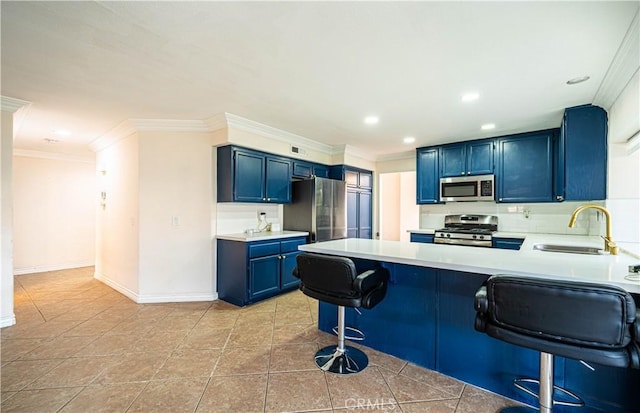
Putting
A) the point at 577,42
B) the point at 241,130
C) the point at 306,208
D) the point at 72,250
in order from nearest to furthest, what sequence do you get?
the point at 577,42 → the point at 241,130 → the point at 306,208 → the point at 72,250

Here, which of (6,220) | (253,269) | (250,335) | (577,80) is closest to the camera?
(577,80)

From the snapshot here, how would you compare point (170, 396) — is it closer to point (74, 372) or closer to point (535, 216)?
point (74, 372)

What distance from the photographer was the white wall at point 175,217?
371 centimetres

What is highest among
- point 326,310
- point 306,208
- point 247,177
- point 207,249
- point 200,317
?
point 247,177

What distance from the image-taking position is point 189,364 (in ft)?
7.35

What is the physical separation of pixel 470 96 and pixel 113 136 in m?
4.79

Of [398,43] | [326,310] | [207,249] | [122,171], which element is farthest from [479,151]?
[122,171]

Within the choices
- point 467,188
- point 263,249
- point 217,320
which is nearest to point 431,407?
point 217,320

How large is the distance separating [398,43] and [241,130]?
236 cm

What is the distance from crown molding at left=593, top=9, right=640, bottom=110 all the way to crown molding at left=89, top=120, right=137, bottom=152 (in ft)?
15.9

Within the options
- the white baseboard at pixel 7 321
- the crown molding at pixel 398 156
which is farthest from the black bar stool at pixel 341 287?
the crown molding at pixel 398 156

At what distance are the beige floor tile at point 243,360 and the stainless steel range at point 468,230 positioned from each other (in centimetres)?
321

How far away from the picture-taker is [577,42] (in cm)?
191

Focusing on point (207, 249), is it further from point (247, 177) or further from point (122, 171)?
point (122, 171)
